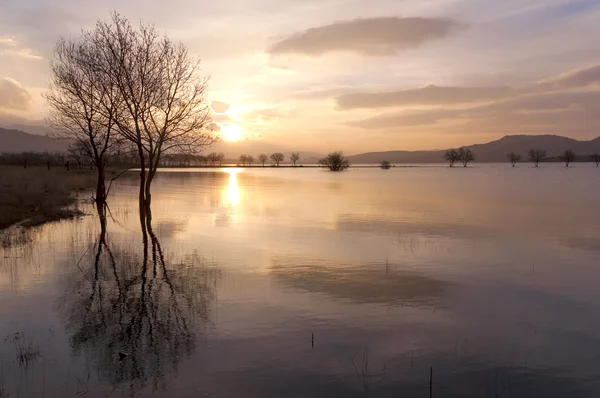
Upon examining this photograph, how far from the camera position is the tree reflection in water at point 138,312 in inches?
316

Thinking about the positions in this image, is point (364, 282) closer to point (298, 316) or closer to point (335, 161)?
point (298, 316)

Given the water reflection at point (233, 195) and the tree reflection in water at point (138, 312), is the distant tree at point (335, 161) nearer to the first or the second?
the water reflection at point (233, 195)

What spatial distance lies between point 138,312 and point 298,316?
4.03 m

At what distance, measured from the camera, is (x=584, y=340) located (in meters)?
9.46

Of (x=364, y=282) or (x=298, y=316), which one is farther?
(x=364, y=282)

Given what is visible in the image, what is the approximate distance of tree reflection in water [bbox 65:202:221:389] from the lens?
8.04 m

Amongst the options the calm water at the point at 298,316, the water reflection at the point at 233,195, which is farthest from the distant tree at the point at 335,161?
the calm water at the point at 298,316

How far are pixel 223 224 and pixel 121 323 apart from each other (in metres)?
16.8

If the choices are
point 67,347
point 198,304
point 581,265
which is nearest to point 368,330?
point 198,304

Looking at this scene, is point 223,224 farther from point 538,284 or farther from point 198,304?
point 538,284

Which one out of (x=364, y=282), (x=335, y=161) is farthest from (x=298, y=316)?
(x=335, y=161)

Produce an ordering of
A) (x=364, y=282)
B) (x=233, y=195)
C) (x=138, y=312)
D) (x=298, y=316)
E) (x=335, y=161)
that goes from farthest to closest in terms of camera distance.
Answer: (x=335, y=161)
(x=233, y=195)
(x=364, y=282)
(x=298, y=316)
(x=138, y=312)

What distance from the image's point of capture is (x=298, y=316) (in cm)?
1075

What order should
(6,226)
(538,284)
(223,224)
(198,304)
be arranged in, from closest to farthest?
1. (198,304)
2. (538,284)
3. (6,226)
4. (223,224)
